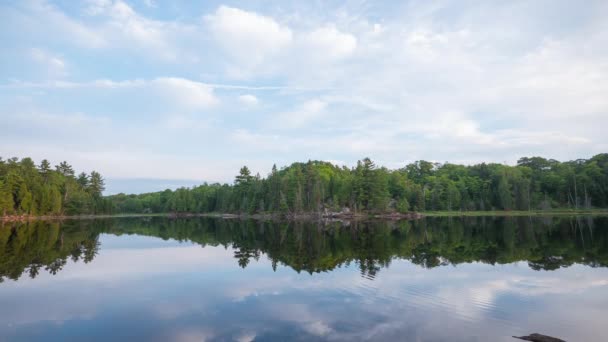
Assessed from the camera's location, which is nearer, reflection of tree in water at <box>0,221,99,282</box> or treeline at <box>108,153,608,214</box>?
reflection of tree in water at <box>0,221,99,282</box>

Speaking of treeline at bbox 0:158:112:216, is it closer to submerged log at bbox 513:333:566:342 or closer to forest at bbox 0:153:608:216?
forest at bbox 0:153:608:216

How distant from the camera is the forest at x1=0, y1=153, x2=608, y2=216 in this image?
87625mm

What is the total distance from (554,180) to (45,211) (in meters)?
145

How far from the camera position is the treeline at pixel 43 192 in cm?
8025

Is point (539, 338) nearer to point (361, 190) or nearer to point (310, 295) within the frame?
point (310, 295)

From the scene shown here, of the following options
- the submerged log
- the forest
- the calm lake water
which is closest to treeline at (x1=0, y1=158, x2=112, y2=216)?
the forest

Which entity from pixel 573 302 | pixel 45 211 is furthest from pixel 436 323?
A: pixel 45 211

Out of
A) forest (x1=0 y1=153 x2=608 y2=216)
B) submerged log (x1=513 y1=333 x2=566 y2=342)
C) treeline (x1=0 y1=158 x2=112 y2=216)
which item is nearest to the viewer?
submerged log (x1=513 y1=333 x2=566 y2=342)

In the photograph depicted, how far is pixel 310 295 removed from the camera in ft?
48.9

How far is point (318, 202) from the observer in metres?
89.8

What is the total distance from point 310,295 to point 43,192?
9638cm

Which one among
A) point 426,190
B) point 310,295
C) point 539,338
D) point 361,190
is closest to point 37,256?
point 310,295

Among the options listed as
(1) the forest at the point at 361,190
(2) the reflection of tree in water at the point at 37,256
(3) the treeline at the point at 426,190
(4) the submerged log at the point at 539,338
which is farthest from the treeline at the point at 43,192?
(4) the submerged log at the point at 539,338

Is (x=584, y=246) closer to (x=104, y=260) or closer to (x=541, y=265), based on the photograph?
(x=541, y=265)
